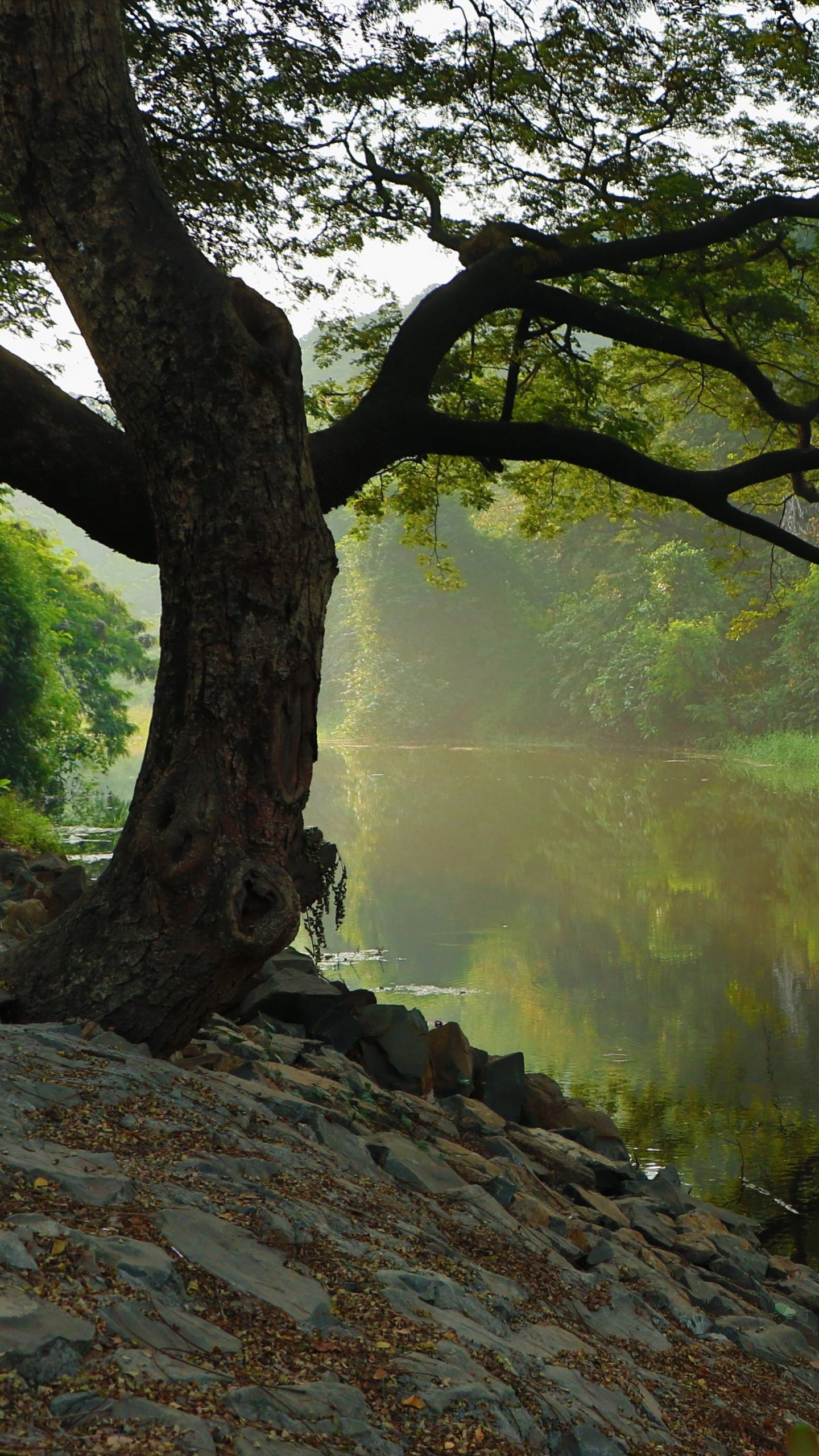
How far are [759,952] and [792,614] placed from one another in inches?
819

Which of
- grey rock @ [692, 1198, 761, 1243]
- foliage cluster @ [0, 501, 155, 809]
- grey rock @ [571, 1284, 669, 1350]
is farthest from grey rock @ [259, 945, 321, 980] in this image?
foliage cluster @ [0, 501, 155, 809]

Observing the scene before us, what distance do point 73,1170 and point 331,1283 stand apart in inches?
25.0

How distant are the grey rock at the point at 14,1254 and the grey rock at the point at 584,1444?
1.11 meters

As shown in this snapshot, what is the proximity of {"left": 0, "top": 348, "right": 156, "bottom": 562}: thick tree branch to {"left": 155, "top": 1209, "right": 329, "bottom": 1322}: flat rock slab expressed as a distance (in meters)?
3.10

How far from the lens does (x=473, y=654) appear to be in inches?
1769

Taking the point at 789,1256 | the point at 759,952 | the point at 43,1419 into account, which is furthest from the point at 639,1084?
the point at 43,1419

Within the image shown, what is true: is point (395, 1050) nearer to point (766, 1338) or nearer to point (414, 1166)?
point (414, 1166)

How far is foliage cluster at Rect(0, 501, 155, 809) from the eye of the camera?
46.6 feet

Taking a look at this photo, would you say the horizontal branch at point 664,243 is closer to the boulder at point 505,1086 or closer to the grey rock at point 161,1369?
the boulder at point 505,1086

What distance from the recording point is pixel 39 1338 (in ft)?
6.24

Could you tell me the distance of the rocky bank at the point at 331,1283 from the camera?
1.99 metres

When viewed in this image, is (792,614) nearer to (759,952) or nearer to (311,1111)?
(759,952)

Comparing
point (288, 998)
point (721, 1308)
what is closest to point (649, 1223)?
point (721, 1308)

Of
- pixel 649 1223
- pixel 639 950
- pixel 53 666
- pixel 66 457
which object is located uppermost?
pixel 53 666
